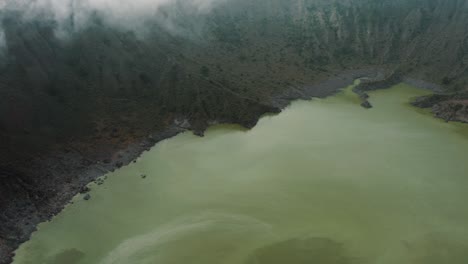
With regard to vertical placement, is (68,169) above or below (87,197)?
above

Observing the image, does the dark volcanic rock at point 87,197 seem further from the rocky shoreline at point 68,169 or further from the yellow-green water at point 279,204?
the rocky shoreline at point 68,169

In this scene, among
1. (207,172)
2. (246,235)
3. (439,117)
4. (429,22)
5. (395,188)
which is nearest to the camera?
(246,235)

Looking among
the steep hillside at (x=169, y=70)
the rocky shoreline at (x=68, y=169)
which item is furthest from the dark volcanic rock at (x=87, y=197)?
the steep hillside at (x=169, y=70)

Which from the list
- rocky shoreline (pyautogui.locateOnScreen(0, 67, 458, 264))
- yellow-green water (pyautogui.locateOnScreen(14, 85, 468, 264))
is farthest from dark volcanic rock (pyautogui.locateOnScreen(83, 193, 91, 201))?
rocky shoreline (pyautogui.locateOnScreen(0, 67, 458, 264))

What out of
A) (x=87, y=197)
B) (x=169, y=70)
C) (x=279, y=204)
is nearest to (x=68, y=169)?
(x=87, y=197)

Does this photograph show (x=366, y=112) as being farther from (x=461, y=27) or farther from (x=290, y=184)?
(x=461, y=27)

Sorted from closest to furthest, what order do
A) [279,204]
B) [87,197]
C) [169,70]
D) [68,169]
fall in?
[279,204] < [87,197] < [68,169] < [169,70]

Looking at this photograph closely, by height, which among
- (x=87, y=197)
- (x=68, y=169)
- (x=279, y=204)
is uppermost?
(x=68, y=169)

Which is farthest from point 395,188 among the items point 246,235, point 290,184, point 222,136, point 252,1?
point 252,1

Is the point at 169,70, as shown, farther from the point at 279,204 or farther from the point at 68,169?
the point at 279,204
